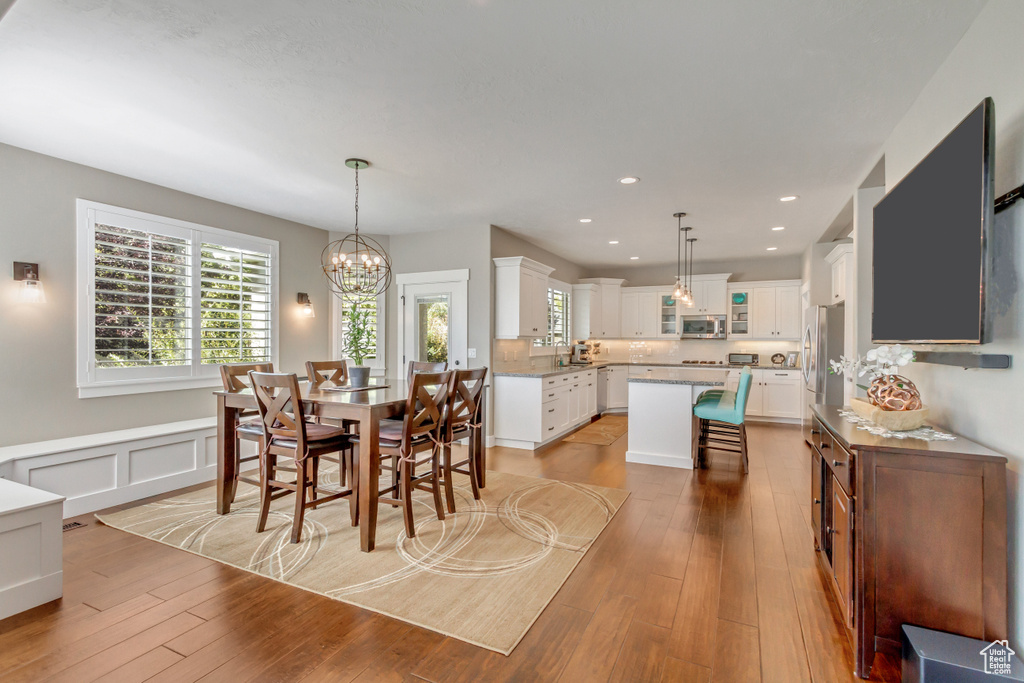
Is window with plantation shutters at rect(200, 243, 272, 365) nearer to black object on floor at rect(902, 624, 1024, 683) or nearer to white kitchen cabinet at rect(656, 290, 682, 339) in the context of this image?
black object on floor at rect(902, 624, 1024, 683)

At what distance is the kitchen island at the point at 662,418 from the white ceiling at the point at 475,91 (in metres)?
1.88

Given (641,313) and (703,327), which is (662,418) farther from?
(641,313)

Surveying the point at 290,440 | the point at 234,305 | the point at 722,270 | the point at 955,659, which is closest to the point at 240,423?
the point at 290,440

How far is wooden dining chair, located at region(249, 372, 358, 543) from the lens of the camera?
2963 mm

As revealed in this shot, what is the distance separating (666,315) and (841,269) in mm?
3317

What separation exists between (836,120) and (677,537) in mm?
2801

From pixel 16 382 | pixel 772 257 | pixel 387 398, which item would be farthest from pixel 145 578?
pixel 772 257

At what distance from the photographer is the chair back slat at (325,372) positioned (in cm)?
432

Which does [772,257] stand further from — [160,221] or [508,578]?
[160,221]

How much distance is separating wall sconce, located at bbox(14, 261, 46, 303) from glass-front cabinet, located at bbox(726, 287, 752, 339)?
27.3ft

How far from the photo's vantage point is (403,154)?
3545mm

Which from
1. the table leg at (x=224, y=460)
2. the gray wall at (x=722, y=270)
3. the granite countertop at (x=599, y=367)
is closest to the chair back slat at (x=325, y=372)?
the table leg at (x=224, y=460)
